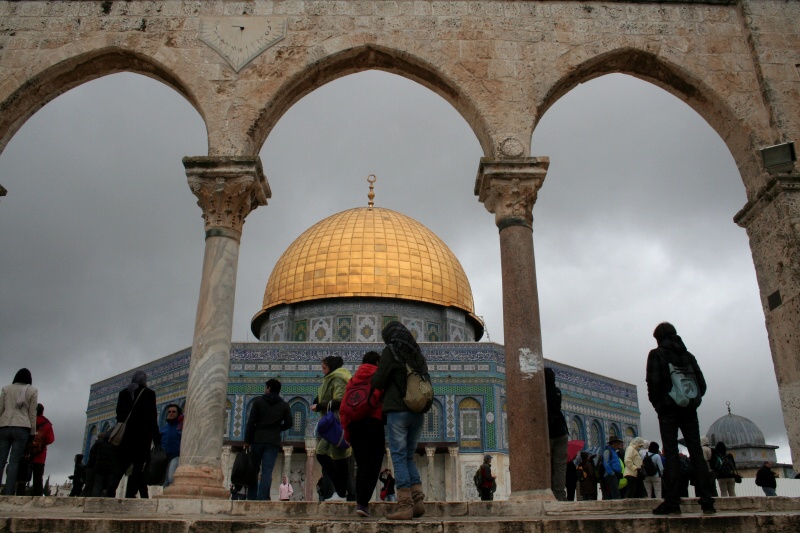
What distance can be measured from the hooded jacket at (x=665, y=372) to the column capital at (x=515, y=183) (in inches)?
104

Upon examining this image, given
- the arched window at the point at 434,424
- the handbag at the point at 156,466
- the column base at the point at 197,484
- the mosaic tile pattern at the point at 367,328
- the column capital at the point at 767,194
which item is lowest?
the column base at the point at 197,484

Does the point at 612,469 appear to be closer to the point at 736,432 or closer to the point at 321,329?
the point at 321,329

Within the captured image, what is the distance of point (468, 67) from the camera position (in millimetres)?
7699

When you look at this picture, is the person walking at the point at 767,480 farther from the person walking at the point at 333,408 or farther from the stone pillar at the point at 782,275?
the person walking at the point at 333,408

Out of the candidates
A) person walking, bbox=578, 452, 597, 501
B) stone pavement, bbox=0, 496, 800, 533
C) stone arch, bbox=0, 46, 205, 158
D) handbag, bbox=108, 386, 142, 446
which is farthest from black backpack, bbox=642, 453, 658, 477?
stone arch, bbox=0, 46, 205, 158

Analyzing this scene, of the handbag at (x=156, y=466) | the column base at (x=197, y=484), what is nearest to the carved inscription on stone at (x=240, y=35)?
the handbag at (x=156, y=466)

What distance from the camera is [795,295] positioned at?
689 centimetres

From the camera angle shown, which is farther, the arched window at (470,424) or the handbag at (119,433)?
the arched window at (470,424)

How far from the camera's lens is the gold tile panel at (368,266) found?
26.0 metres

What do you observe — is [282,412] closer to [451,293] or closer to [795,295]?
[795,295]

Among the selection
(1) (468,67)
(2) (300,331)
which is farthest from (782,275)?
(2) (300,331)

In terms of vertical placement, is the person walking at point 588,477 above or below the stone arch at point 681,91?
below

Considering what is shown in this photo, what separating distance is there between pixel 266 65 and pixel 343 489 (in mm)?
4631

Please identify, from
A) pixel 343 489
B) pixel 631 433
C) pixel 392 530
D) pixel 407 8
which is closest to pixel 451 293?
pixel 631 433
